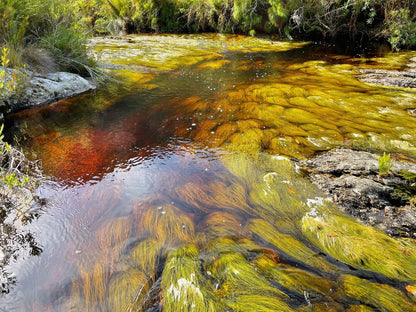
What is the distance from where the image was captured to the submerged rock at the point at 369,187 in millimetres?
2545

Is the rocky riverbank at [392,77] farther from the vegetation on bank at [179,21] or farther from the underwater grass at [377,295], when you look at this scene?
the underwater grass at [377,295]

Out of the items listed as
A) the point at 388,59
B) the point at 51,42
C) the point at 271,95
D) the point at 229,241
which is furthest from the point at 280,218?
the point at 388,59

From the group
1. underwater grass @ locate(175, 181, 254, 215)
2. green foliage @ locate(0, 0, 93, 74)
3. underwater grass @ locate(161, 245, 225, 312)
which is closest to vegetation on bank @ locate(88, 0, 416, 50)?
Answer: green foliage @ locate(0, 0, 93, 74)

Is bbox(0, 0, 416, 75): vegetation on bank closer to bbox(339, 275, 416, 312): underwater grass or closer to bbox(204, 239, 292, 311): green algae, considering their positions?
bbox(204, 239, 292, 311): green algae

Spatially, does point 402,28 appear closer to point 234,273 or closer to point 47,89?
point 234,273

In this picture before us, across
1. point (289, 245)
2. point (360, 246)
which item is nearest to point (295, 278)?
point (289, 245)

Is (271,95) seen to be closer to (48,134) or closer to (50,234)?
(48,134)

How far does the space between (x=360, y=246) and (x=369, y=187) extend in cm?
92

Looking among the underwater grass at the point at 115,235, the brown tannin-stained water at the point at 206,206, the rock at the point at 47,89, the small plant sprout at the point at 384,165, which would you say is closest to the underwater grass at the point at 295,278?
the brown tannin-stained water at the point at 206,206

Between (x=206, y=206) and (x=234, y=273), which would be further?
(x=206, y=206)

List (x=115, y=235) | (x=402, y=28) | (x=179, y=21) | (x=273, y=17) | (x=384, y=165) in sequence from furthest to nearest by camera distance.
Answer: (x=179, y=21), (x=273, y=17), (x=402, y=28), (x=384, y=165), (x=115, y=235)

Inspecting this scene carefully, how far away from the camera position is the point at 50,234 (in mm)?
2506

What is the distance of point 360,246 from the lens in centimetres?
224

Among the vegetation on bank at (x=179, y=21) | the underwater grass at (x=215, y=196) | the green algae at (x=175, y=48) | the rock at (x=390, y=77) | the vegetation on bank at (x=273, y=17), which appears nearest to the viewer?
the underwater grass at (x=215, y=196)
